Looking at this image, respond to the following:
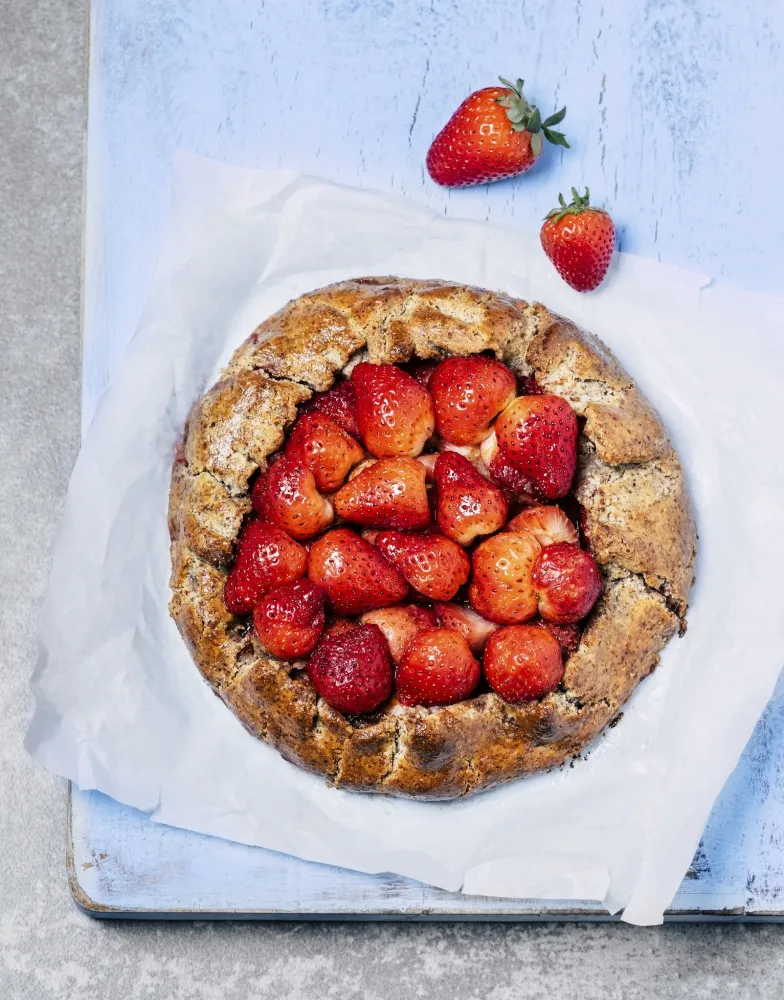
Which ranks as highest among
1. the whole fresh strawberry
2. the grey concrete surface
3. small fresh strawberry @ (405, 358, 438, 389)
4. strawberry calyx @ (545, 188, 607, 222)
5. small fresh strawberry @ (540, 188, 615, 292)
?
the whole fresh strawberry

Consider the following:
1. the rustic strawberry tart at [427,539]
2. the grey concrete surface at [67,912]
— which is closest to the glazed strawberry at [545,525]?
the rustic strawberry tart at [427,539]

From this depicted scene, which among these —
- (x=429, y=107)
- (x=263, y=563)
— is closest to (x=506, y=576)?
(x=263, y=563)

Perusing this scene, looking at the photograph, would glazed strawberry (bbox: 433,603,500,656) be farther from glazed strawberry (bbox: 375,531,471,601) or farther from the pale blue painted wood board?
the pale blue painted wood board

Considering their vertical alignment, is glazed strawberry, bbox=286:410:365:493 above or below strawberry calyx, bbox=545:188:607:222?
below

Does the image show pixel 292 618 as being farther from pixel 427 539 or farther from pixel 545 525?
pixel 545 525

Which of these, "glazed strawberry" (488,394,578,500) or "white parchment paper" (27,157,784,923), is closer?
"glazed strawberry" (488,394,578,500)

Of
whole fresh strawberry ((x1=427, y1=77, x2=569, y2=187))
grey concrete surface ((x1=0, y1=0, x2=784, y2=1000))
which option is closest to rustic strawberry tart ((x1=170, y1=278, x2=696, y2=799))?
whole fresh strawberry ((x1=427, y1=77, x2=569, y2=187))
